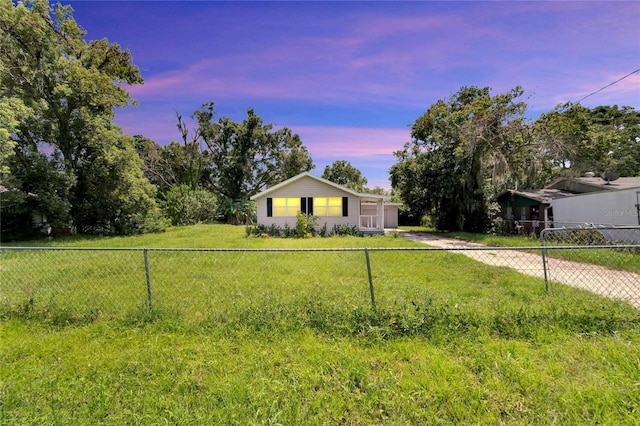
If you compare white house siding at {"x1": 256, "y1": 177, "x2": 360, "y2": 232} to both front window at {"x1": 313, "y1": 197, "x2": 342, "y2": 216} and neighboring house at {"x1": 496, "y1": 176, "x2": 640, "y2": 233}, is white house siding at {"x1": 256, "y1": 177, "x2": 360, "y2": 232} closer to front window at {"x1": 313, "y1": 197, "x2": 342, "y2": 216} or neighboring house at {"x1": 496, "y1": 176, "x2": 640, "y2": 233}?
front window at {"x1": 313, "y1": 197, "x2": 342, "y2": 216}

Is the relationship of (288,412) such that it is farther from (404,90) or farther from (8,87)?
(8,87)

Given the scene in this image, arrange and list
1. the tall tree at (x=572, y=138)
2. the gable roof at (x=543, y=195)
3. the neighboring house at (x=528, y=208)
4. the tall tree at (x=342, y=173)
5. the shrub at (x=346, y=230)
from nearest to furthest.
→ the tall tree at (x=572, y=138) < the neighboring house at (x=528, y=208) < the gable roof at (x=543, y=195) < the shrub at (x=346, y=230) < the tall tree at (x=342, y=173)

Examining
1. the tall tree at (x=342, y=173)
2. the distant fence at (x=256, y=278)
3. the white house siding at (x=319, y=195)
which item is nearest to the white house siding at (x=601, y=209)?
the distant fence at (x=256, y=278)

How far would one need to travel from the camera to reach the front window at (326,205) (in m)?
16.9

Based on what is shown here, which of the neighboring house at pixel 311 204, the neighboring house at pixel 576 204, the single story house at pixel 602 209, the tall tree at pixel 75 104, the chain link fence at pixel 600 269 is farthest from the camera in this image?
the neighboring house at pixel 311 204

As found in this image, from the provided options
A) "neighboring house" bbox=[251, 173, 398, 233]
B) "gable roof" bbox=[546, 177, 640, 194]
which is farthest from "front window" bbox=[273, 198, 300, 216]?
"gable roof" bbox=[546, 177, 640, 194]

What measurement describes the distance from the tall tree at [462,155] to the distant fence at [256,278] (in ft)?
26.4

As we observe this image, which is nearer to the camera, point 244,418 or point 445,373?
point 244,418

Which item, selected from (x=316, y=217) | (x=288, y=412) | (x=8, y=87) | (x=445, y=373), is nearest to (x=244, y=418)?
(x=288, y=412)

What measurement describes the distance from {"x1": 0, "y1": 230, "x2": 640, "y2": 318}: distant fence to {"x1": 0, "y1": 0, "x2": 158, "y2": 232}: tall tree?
8760 mm

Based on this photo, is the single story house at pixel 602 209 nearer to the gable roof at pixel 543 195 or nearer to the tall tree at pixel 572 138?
the gable roof at pixel 543 195

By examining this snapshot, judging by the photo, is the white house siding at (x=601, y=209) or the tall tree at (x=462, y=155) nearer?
the white house siding at (x=601, y=209)

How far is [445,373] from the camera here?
2428mm

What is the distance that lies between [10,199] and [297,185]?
13742 millimetres
